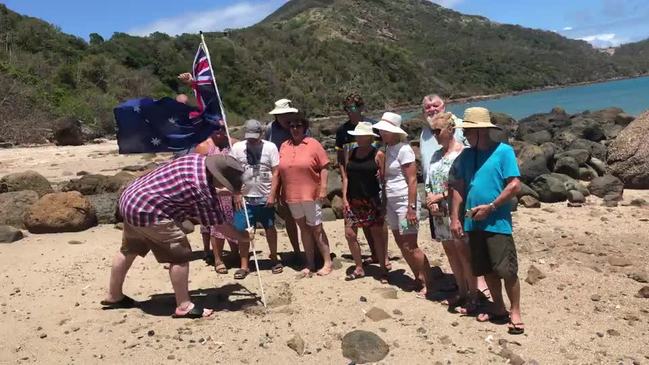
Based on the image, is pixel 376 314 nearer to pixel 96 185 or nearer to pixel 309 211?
pixel 309 211

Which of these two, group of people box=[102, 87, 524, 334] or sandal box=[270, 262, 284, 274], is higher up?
group of people box=[102, 87, 524, 334]

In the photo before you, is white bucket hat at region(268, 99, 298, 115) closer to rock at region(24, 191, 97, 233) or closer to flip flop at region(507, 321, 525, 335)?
flip flop at region(507, 321, 525, 335)

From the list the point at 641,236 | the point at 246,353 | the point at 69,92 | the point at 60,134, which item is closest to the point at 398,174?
the point at 246,353

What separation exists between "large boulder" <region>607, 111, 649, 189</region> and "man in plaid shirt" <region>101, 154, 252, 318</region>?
9810 mm

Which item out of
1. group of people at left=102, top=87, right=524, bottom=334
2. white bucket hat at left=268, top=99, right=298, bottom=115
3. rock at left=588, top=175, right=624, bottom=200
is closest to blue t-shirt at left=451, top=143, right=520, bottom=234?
group of people at left=102, top=87, right=524, bottom=334

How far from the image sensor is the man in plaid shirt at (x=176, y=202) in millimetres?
5125

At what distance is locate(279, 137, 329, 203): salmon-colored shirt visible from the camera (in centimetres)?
634

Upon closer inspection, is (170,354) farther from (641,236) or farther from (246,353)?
(641,236)

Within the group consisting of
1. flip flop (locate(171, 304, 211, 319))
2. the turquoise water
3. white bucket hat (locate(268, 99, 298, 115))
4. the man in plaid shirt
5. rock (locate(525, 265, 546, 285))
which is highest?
white bucket hat (locate(268, 99, 298, 115))

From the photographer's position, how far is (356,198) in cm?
619

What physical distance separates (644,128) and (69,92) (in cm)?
3492

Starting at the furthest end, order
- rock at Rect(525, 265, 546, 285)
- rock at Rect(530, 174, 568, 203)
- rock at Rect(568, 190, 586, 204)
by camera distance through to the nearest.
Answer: rock at Rect(530, 174, 568, 203), rock at Rect(568, 190, 586, 204), rock at Rect(525, 265, 546, 285)

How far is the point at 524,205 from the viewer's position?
10180mm

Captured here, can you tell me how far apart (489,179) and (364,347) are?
1701 mm
